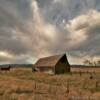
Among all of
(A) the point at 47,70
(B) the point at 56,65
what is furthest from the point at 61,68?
(A) the point at 47,70

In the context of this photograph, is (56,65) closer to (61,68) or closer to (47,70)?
(61,68)

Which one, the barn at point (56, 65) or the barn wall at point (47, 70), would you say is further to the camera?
the barn wall at point (47, 70)

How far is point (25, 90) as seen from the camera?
27.0 m

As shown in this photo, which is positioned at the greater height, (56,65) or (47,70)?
(56,65)

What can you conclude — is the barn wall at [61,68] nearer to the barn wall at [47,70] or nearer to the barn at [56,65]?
the barn at [56,65]

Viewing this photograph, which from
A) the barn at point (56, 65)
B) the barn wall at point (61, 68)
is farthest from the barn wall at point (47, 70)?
the barn wall at point (61, 68)

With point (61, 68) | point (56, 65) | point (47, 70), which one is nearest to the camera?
point (56, 65)

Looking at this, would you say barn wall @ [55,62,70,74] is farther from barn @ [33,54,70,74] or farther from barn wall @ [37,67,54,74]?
barn wall @ [37,67,54,74]

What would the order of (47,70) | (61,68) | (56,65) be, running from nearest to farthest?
(56,65) < (61,68) < (47,70)

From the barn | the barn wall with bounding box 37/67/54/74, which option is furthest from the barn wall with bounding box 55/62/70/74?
the barn wall with bounding box 37/67/54/74

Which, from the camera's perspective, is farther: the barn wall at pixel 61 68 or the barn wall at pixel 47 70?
the barn wall at pixel 47 70

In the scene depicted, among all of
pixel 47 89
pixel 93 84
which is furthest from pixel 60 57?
pixel 47 89

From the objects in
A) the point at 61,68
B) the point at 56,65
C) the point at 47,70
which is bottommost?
the point at 47,70

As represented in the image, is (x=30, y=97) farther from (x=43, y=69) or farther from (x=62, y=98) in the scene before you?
(x=43, y=69)
